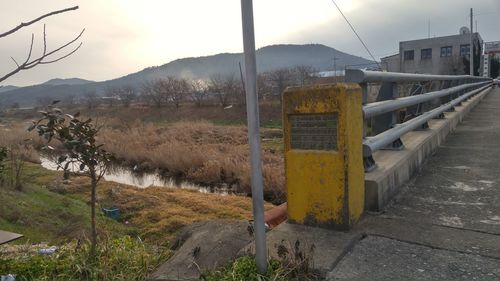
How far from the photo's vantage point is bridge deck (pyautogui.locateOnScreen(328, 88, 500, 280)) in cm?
258

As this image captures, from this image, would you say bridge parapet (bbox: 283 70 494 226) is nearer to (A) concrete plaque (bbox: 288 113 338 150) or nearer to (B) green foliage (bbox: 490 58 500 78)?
(A) concrete plaque (bbox: 288 113 338 150)

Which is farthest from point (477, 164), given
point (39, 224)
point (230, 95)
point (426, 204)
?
point (230, 95)

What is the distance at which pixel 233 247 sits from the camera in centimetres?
350

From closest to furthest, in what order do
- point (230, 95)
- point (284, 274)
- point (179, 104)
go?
1. point (284, 274)
2. point (230, 95)
3. point (179, 104)

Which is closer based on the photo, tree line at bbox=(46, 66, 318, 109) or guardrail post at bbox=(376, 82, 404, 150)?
guardrail post at bbox=(376, 82, 404, 150)

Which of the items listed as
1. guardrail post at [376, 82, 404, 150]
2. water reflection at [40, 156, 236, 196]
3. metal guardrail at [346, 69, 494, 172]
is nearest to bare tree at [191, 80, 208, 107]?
water reflection at [40, 156, 236, 196]

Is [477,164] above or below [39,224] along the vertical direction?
above

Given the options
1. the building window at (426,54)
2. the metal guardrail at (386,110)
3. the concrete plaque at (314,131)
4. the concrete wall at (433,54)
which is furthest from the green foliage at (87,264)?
the building window at (426,54)

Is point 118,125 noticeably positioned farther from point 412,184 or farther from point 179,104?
point 412,184

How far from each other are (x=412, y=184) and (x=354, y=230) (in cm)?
170

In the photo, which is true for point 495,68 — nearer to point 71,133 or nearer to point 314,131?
point 314,131

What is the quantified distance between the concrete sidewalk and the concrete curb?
0.11 metres

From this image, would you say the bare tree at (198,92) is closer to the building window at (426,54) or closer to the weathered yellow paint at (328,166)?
the building window at (426,54)

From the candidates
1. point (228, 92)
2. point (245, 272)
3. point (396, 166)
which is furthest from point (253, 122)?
point (228, 92)
